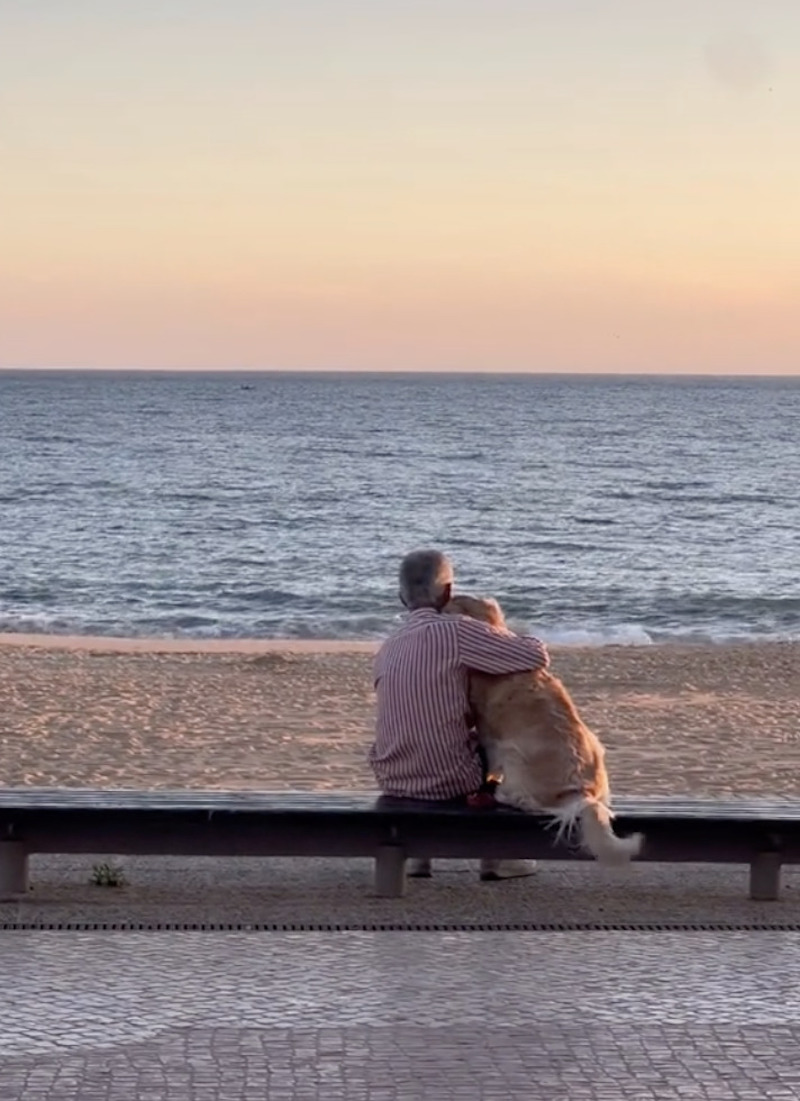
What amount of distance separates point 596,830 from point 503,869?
2.47ft

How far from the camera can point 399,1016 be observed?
5.21m

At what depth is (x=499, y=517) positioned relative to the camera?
45594mm

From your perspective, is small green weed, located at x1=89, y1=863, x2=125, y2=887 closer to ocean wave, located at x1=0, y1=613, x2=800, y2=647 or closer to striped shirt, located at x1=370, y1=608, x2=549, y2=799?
striped shirt, located at x1=370, y1=608, x2=549, y2=799

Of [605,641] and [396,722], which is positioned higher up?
[396,722]

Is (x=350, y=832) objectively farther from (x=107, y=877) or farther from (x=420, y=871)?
(x=107, y=877)

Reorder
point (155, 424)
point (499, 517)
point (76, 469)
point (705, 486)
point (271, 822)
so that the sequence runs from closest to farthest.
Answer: point (271, 822)
point (499, 517)
point (705, 486)
point (76, 469)
point (155, 424)

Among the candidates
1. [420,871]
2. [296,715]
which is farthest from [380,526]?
[420,871]

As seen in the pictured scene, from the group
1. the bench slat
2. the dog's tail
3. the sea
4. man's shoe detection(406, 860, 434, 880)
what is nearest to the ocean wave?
the sea

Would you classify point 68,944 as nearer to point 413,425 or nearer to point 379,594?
point 379,594

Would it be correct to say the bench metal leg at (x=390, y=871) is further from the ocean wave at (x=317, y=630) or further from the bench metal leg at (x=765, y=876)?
the ocean wave at (x=317, y=630)

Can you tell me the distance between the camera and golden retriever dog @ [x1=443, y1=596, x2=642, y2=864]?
651cm

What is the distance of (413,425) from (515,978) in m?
96.2

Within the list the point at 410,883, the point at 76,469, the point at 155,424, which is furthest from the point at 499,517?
the point at 155,424

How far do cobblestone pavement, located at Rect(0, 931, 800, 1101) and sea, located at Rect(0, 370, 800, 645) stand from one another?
17.6 m
